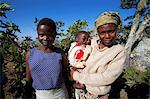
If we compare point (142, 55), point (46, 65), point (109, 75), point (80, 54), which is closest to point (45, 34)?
point (46, 65)

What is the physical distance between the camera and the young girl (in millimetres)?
2838

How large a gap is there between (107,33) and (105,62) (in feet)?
0.89

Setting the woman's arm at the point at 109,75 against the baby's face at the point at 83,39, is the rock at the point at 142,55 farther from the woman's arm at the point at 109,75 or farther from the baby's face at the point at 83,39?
the woman's arm at the point at 109,75

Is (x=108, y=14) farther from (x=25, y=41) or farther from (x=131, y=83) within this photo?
(x=131, y=83)

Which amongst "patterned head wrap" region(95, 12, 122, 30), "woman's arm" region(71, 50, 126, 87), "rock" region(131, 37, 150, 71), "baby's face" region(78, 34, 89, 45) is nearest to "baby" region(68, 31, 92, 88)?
"baby's face" region(78, 34, 89, 45)

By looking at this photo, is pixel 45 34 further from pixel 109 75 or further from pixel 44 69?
pixel 109 75

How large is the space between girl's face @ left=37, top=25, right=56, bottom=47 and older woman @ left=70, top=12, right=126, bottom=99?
43cm

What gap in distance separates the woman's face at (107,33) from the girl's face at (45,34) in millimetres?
462

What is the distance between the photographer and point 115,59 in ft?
8.93

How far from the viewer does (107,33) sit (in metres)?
2.72

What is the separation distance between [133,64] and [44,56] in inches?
235

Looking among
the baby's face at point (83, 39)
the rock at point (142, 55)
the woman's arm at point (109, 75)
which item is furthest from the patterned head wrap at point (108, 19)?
the rock at point (142, 55)

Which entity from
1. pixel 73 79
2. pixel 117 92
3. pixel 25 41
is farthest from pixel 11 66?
pixel 73 79

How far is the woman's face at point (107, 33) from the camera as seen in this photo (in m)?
2.71
